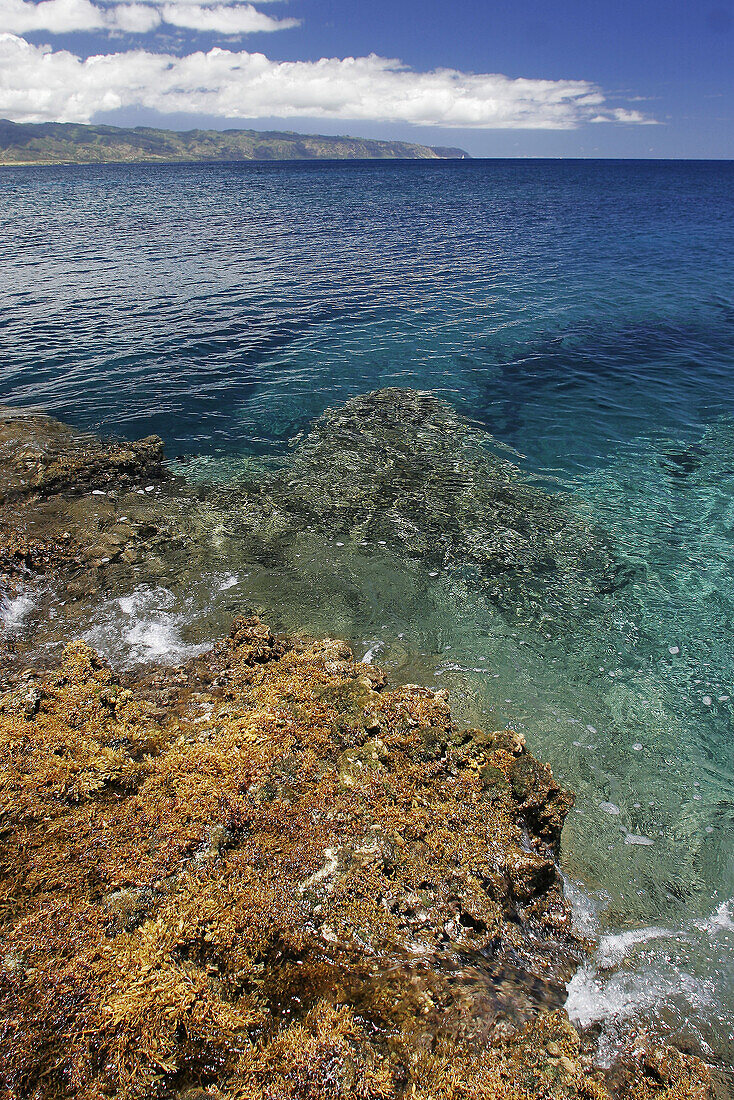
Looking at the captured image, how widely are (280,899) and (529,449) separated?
50.8ft

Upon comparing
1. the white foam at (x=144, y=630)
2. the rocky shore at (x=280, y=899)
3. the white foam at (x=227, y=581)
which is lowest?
the white foam at (x=144, y=630)

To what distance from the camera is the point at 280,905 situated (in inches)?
197

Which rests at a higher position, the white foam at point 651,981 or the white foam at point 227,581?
the white foam at point 227,581

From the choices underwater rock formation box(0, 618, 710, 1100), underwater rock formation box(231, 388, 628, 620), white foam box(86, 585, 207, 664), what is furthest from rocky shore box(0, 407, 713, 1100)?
underwater rock formation box(231, 388, 628, 620)

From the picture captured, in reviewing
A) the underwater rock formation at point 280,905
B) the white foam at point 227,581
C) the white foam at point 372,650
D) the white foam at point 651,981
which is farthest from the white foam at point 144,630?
the white foam at point 651,981

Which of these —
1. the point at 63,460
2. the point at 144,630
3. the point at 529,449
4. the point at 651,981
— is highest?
the point at 529,449

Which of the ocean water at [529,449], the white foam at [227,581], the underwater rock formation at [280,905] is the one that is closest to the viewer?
the underwater rock formation at [280,905]

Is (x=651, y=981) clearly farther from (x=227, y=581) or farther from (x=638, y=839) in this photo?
(x=227, y=581)

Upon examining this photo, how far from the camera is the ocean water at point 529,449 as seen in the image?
7.15 meters

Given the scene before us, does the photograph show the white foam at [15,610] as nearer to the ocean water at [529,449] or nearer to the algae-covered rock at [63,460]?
the ocean water at [529,449]

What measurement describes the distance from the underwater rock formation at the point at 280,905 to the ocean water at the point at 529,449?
141cm

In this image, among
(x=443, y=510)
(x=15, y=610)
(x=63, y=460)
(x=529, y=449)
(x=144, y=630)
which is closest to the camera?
(x=144, y=630)

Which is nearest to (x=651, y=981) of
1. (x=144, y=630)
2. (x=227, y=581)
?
(x=144, y=630)

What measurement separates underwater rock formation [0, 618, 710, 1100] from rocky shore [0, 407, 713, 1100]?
2cm
